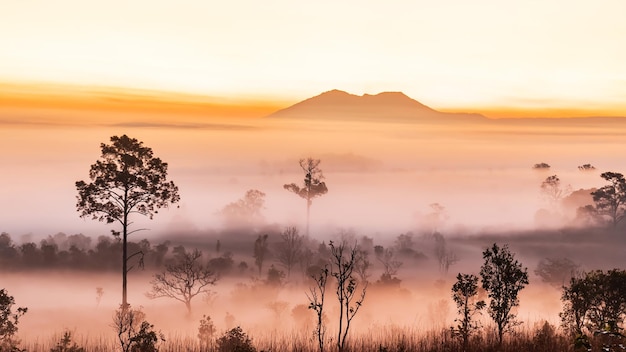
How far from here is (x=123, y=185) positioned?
53000 millimetres

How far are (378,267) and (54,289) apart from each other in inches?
3682

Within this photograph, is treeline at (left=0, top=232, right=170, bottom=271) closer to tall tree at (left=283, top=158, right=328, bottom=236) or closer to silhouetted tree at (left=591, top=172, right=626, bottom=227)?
tall tree at (left=283, top=158, right=328, bottom=236)

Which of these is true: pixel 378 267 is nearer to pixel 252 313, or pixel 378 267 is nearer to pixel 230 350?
pixel 252 313

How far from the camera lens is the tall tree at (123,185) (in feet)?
173

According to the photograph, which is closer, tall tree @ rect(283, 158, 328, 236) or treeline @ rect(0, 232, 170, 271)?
tall tree @ rect(283, 158, 328, 236)

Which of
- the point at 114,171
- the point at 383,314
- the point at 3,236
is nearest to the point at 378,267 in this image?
the point at 383,314

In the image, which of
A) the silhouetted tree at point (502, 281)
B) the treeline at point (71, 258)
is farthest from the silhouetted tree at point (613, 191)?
the silhouetted tree at point (502, 281)

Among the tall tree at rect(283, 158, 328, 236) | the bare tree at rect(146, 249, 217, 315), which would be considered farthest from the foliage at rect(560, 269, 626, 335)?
the tall tree at rect(283, 158, 328, 236)

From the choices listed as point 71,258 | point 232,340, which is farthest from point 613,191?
point 232,340

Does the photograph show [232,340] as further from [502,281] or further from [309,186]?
[309,186]

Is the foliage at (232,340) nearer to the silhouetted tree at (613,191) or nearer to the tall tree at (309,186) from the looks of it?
the tall tree at (309,186)

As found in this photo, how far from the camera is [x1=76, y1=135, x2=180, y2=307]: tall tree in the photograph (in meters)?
52.6

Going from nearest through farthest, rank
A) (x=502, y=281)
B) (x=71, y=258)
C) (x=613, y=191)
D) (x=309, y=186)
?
(x=502, y=281), (x=309, y=186), (x=613, y=191), (x=71, y=258)

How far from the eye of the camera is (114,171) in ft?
173
